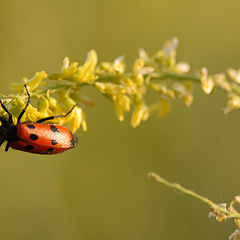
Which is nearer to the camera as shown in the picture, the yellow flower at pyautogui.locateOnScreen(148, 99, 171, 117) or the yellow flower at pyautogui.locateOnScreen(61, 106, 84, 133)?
the yellow flower at pyautogui.locateOnScreen(61, 106, 84, 133)

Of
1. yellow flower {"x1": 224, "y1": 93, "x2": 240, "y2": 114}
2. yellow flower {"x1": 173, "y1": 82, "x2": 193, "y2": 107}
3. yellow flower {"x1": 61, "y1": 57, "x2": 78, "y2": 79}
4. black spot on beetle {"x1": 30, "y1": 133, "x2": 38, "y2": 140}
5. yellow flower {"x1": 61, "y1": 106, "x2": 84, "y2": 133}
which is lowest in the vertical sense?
yellow flower {"x1": 224, "y1": 93, "x2": 240, "y2": 114}

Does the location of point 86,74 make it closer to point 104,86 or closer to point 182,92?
point 104,86

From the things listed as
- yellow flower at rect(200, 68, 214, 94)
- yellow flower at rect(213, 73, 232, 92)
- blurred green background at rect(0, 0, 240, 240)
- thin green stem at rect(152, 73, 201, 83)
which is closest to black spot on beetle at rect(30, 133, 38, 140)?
thin green stem at rect(152, 73, 201, 83)

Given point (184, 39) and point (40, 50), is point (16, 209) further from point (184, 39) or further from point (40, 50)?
point (184, 39)

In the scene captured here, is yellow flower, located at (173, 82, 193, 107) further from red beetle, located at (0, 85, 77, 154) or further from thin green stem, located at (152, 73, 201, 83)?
red beetle, located at (0, 85, 77, 154)

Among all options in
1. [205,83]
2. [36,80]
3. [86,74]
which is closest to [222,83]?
[205,83]

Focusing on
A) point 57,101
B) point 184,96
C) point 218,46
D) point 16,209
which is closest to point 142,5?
point 218,46

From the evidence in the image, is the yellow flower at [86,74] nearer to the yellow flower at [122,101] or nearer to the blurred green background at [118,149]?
the yellow flower at [122,101]
